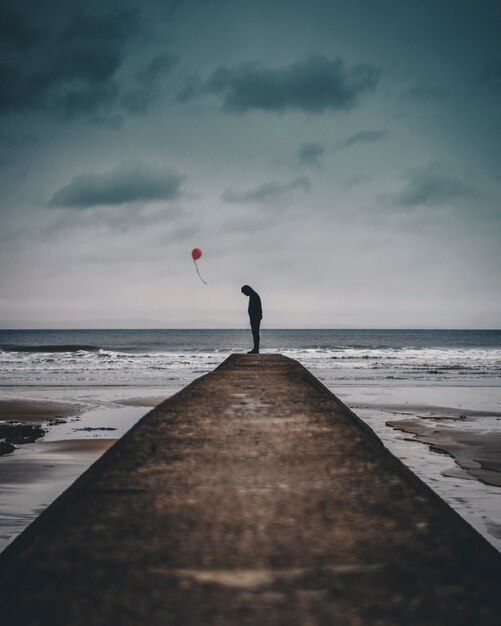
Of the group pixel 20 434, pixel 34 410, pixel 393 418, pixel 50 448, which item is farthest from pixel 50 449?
pixel 393 418

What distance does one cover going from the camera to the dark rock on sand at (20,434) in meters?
6.60

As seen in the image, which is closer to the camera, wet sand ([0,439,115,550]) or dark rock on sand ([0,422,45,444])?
wet sand ([0,439,115,550])

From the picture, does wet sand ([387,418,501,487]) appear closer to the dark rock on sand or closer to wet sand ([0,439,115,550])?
wet sand ([0,439,115,550])

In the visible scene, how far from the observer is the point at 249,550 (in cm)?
88

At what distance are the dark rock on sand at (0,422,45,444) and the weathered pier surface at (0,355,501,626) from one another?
5.97m

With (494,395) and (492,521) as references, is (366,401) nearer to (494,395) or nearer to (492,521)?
(494,395)

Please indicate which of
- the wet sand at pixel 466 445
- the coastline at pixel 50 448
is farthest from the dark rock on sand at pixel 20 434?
the wet sand at pixel 466 445

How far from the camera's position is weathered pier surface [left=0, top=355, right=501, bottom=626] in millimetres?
695

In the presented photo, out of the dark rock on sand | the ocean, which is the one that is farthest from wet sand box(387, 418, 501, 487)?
the dark rock on sand

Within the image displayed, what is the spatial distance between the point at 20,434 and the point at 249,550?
6961mm

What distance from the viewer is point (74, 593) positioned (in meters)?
0.72

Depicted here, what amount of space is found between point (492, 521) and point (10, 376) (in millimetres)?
16482

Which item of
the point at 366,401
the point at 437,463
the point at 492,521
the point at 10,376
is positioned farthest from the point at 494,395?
the point at 10,376

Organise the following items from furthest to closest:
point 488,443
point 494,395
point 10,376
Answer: point 10,376 → point 494,395 → point 488,443
